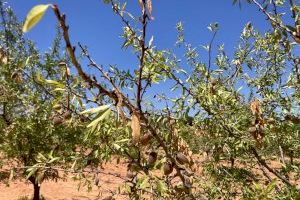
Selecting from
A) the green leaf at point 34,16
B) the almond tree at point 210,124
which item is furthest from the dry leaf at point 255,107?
the green leaf at point 34,16

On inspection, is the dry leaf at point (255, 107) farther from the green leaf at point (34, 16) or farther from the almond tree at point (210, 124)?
the green leaf at point (34, 16)

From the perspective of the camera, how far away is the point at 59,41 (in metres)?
18.4

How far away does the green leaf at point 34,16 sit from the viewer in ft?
3.08

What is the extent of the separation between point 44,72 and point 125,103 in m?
15.3

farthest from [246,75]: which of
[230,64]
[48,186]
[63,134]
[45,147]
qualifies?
[48,186]

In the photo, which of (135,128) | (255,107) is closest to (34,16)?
(135,128)

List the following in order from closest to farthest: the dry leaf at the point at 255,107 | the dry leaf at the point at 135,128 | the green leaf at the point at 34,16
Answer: the green leaf at the point at 34,16, the dry leaf at the point at 135,128, the dry leaf at the point at 255,107

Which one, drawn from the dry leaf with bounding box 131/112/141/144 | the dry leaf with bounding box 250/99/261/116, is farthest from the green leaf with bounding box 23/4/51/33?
the dry leaf with bounding box 250/99/261/116

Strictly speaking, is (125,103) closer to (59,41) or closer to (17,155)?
(17,155)

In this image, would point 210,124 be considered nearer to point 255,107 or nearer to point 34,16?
point 255,107

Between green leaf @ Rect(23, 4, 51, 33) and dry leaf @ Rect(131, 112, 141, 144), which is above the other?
green leaf @ Rect(23, 4, 51, 33)

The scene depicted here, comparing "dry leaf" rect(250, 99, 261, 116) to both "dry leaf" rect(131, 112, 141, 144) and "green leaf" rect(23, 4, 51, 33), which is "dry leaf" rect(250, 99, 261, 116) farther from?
"green leaf" rect(23, 4, 51, 33)

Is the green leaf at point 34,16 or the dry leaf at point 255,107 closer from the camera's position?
the green leaf at point 34,16

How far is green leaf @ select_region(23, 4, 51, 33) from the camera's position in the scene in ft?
3.08
